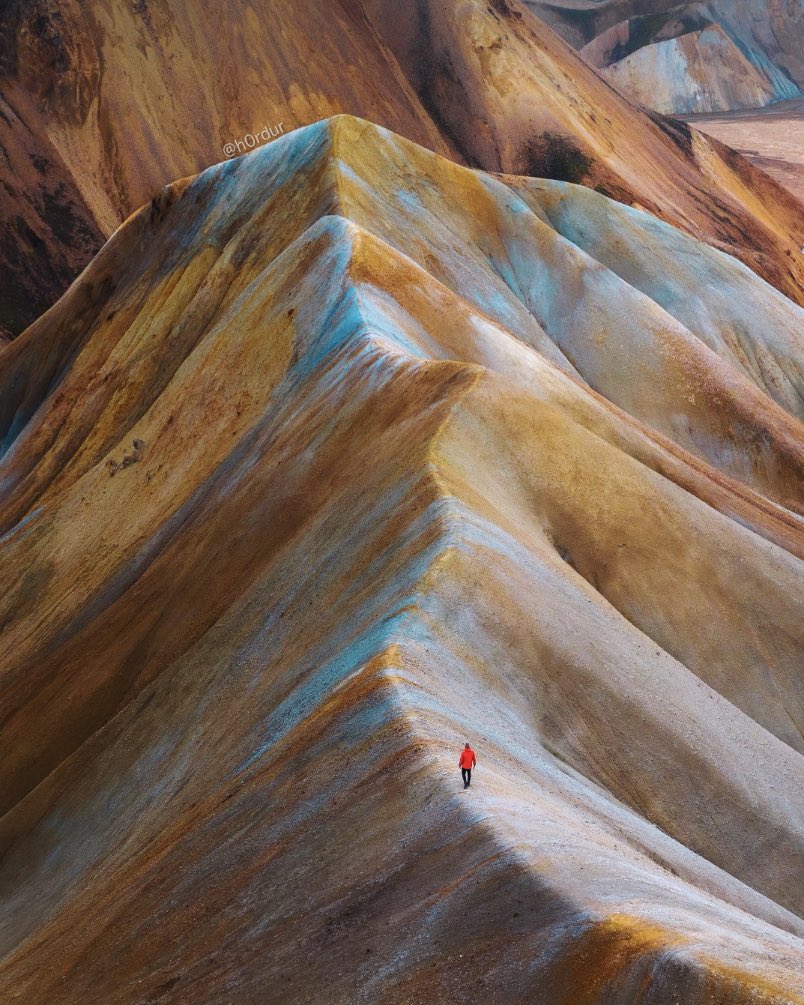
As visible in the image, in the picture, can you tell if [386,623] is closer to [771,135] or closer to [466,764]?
[466,764]

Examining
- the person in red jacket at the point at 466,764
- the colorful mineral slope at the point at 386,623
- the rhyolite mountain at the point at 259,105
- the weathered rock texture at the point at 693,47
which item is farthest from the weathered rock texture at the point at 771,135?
the person in red jacket at the point at 466,764

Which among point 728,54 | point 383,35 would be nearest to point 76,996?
point 383,35

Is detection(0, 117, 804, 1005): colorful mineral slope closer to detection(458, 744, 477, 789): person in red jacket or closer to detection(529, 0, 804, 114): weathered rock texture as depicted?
detection(458, 744, 477, 789): person in red jacket

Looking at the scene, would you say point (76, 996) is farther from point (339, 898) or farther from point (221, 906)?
point (339, 898)

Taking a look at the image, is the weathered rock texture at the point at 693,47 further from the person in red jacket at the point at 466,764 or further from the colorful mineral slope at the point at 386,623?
the person in red jacket at the point at 466,764

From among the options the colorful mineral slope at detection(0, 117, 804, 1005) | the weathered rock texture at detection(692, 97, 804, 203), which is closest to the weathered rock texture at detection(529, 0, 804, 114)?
the weathered rock texture at detection(692, 97, 804, 203)
